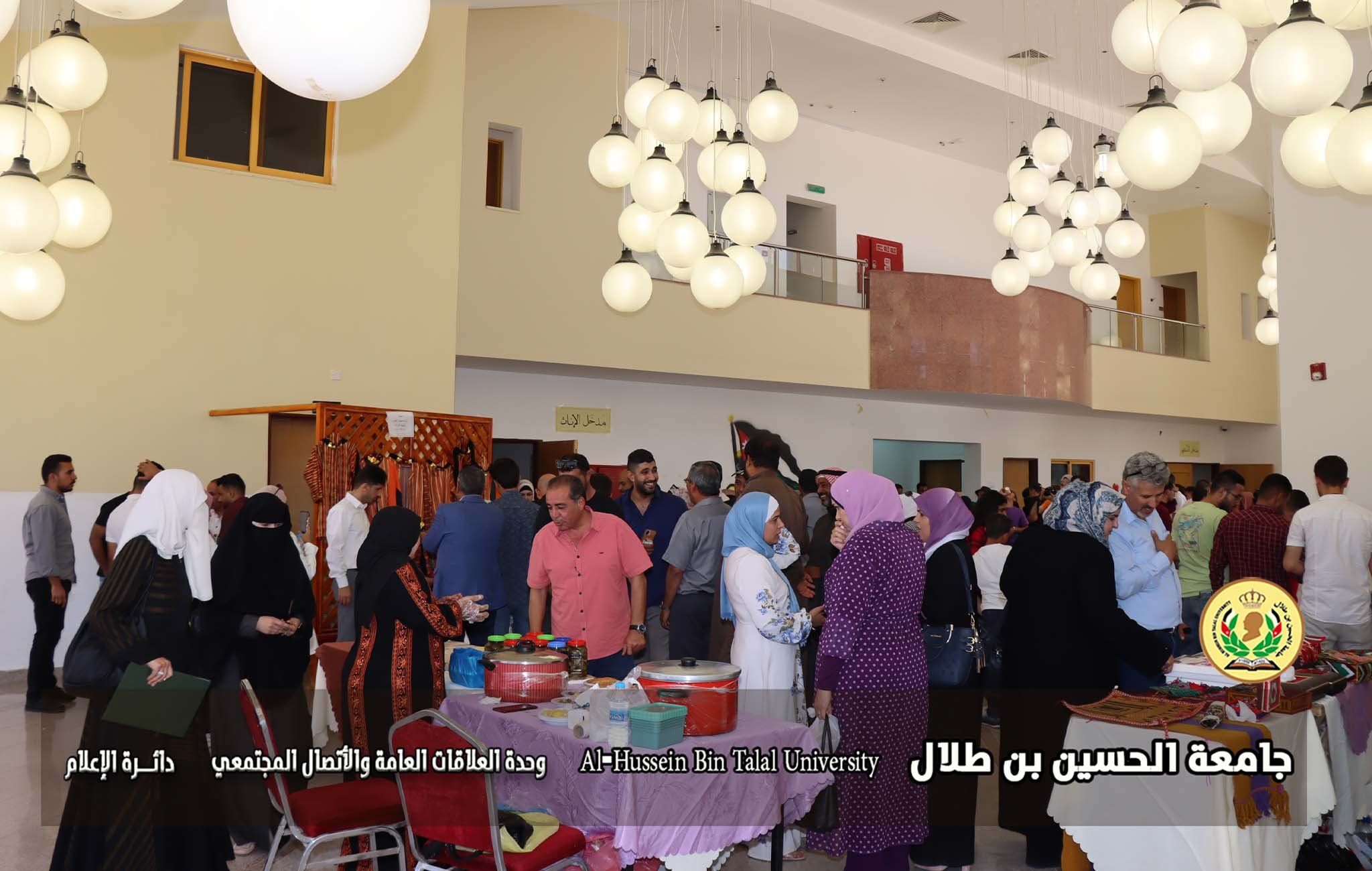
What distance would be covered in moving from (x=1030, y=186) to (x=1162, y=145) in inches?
104

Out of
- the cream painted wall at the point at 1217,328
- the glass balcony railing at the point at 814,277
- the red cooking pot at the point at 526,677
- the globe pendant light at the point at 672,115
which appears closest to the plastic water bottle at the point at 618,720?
the red cooking pot at the point at 526,677

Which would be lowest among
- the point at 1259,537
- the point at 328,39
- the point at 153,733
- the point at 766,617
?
the point at 153,733

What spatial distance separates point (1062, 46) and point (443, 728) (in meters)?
12.5

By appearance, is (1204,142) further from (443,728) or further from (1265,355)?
(1265,355)

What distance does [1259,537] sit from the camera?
243 inches

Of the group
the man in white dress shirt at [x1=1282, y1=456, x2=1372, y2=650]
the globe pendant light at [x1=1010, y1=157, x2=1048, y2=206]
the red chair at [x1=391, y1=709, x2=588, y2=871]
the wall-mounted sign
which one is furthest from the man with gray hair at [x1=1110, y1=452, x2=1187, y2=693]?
the wall-mounted sign

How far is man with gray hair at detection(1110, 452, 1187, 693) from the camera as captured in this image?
4.22 m

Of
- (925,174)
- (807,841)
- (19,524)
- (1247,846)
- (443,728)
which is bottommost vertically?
(807,841)

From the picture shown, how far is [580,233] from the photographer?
11352mm

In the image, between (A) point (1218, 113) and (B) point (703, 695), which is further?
(A) point (1218, 113)

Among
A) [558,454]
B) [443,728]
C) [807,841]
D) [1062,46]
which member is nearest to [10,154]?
[443,728]

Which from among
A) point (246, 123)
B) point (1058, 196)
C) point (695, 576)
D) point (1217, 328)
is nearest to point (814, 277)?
point (246, 123)

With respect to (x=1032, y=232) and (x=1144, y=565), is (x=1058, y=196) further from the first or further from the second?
(x=1144, y=565)

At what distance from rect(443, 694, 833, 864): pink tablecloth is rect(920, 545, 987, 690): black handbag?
0.95 metres
